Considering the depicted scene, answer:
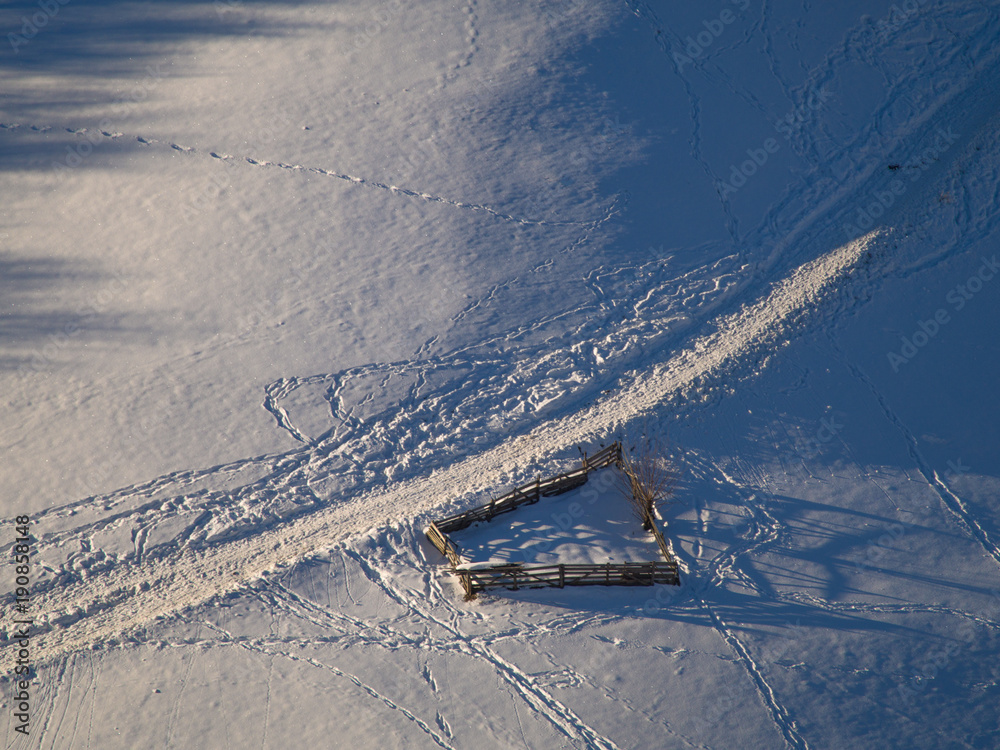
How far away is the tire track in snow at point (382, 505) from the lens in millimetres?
10391

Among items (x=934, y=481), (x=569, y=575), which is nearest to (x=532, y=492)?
(x=569, y=575)

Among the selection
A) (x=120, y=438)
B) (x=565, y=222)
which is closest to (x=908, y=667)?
(x=565, y=222)

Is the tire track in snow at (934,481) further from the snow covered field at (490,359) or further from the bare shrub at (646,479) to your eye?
the bare shrub at (646,479)

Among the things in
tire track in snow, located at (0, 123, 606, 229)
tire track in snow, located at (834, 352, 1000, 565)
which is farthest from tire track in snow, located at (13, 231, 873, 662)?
tire track in snow, located at (0, 123, 606, 229)

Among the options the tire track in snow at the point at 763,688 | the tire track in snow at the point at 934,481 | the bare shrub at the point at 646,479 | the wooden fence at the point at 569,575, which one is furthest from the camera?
the bare shrub at the point at 646,479

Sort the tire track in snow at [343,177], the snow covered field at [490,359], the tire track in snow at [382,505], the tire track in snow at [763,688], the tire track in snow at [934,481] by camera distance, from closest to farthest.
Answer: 1. the tire track in snow at [763,688]
2. the snow covered field at [490,359]
3. the tire track in snow at [382,505]
4. the tire track in snow at [934,481]
5. the tire track in snow at [343,177]

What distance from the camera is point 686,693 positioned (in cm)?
943

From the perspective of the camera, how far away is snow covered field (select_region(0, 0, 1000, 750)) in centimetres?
960

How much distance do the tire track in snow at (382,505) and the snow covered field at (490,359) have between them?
0.07 m

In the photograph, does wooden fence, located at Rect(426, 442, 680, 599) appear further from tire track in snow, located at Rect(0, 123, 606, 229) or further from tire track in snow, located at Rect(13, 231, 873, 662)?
tire track in snow, located at Rect(0, 123, 606, 229)

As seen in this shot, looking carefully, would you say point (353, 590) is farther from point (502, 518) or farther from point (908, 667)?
point (908, 667)

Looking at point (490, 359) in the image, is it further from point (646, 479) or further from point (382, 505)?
point (646, 479)

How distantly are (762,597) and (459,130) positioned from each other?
12444 millimetres

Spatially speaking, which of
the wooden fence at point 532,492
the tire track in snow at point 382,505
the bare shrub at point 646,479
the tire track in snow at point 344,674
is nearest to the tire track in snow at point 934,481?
the tire track in snow at point 382,505
